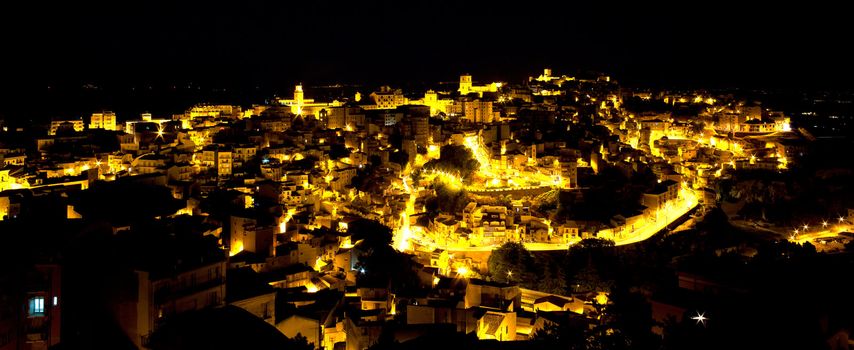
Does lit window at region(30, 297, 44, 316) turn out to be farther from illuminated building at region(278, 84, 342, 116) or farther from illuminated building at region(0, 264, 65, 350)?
illuminated building at region(278, 84, 342, 116)

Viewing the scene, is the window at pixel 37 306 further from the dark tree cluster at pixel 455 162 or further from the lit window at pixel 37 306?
the dark tree cluster at pixel 455 162

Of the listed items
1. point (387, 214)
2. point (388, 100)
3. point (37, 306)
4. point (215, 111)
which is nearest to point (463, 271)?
point (387, 214)

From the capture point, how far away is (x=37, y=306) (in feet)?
19.0

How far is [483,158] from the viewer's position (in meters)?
22.8

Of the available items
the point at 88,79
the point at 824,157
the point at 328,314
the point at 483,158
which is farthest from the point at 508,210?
the point at 88,79

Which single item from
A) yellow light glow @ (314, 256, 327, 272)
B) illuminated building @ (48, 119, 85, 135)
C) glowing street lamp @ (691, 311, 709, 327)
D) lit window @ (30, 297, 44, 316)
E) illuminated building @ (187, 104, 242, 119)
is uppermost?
illuminated building @ (187, 104, 242, 119)

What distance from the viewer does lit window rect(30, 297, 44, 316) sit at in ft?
18.9

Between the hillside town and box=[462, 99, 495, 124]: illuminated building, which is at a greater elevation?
box=[462, 99, 495, 124]: illuminated building

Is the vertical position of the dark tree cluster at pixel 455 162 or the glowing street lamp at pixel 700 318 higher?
the dark tree cluster at pixel 455 162

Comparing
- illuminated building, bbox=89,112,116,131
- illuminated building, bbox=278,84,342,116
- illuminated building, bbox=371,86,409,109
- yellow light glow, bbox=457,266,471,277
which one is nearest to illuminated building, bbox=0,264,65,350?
yellow light glow, bbox=457,266,471,277

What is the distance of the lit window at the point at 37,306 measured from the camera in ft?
18.9

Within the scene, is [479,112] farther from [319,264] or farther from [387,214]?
[319,264]

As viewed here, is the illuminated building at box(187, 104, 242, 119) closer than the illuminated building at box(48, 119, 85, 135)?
No

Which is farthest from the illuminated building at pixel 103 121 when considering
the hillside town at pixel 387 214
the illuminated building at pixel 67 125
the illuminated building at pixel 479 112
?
the illuminated building at pixel 479 112
